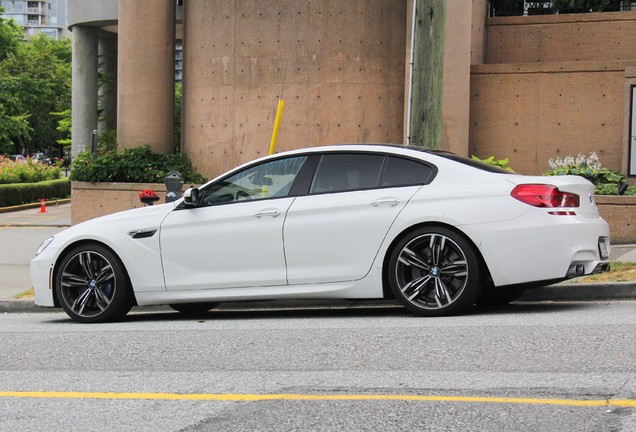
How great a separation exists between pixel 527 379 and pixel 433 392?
1.98 ft

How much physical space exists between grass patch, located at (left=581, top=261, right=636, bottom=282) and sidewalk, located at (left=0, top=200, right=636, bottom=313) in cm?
17

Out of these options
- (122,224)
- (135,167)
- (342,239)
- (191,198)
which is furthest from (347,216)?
(135,167)

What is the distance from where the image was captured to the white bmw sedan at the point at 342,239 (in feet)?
26.7

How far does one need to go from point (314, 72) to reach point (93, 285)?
922 cm

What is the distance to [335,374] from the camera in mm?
6129

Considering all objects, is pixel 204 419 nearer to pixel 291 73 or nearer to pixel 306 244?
pixel 306 244

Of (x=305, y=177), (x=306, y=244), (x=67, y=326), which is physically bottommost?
(x=67, y=326)

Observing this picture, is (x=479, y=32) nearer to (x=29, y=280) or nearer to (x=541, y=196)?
(x=29, y=280)

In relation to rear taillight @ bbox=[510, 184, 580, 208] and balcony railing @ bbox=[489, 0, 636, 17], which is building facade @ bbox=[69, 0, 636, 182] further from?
rear taillight @ bbox=[510, 184, 580, 208]

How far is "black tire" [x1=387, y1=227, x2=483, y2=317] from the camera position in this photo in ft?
26.6

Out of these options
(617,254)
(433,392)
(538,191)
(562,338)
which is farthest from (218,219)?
(617,254)

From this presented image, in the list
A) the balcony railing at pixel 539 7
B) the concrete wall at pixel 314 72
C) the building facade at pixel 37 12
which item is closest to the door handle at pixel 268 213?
the concrete wall at pixel 314 72

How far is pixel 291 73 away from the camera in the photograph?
1789 cm

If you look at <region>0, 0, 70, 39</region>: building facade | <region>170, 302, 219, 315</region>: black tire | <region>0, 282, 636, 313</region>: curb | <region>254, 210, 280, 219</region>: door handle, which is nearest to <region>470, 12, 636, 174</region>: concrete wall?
<region>0, 282, 636, 313</region>: curb
